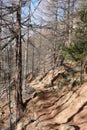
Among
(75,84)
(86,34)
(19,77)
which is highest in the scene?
(86,34)

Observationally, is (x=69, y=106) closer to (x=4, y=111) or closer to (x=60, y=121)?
(x=60, y=121)

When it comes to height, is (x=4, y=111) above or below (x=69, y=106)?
below

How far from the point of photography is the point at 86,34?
866 inches

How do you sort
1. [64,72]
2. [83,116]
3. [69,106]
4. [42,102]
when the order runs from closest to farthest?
[83,116] < [69,106] < [42,102] < [64,72]

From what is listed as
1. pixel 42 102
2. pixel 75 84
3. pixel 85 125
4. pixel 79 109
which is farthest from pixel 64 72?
pixel 85 125

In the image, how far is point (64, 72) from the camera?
1156 inches

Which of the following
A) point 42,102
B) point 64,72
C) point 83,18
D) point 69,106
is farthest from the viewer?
point 64,72

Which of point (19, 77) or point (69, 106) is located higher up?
point (19, 77)

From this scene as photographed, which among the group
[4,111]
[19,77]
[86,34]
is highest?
[86,34]

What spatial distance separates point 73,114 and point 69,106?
1302 mm

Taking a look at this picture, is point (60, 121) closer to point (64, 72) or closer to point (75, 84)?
point (75, 84)

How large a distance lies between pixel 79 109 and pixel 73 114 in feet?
1.60

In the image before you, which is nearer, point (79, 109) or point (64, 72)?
point (79, 109)

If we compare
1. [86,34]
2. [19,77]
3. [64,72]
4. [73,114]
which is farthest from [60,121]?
[64,72]
